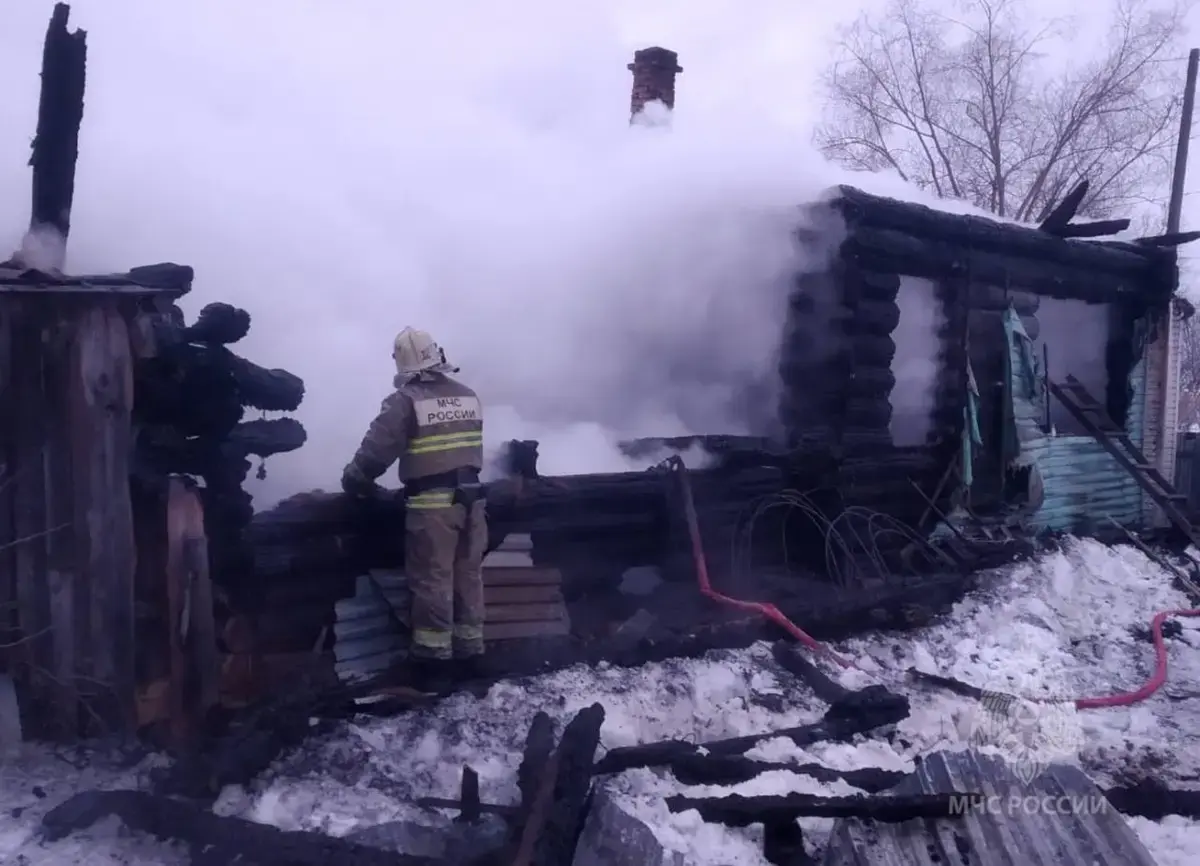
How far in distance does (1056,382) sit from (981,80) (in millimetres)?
14360

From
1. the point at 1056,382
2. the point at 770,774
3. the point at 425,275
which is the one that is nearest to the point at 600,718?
the point at 770,774

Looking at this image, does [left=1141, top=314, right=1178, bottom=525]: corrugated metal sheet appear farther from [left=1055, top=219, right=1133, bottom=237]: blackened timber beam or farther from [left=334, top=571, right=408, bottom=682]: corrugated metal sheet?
[left=334, top=571, right=408, bottom=682]: corrugated metal sheet

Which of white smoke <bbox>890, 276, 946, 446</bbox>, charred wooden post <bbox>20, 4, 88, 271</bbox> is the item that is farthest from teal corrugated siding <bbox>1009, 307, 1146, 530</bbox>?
charred wooden post <bbox>20, 4, 88, 271</bbox>

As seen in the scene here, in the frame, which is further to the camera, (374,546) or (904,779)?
(374,546)

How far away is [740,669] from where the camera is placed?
21.1 ft

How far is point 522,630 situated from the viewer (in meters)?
6.33

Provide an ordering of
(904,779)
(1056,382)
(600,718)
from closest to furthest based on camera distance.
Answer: (904,779) < (600,718) < (1056,382)

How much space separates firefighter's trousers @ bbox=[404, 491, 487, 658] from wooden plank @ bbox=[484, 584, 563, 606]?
0.57m

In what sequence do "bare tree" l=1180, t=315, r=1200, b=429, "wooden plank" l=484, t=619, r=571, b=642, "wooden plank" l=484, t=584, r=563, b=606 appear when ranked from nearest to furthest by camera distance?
"wooden plank" l=484, t=619, r=571, b=642 → "wooden plank" l=484, t=584, r=563, b=606 → "bare tree" l=1180, t=315, r=1200, b=429

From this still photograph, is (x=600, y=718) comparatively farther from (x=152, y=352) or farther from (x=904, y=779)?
(x=152, y=352)

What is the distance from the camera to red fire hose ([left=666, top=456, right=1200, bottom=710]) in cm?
649

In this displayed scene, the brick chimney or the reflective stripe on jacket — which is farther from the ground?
the brick chimney

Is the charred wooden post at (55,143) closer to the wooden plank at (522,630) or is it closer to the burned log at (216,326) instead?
the burned log at (216,326)

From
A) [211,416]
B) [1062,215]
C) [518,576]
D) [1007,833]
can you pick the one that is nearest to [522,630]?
[518,576]
